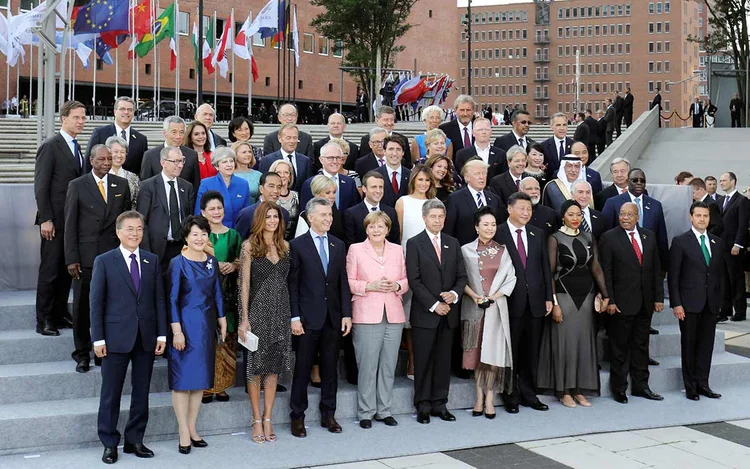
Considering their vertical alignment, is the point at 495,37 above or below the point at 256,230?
above

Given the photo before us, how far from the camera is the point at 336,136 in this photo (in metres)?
11.3

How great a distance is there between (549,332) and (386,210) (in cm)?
200

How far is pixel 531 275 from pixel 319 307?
7.12ft

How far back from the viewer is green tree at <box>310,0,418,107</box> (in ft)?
145

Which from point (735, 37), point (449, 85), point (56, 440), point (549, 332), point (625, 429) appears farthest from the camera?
point (449, 85)

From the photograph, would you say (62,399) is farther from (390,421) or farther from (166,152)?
(390,421)

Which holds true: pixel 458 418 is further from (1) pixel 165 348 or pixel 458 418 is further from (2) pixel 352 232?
(1) pixel 165 348

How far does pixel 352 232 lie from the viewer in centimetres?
945

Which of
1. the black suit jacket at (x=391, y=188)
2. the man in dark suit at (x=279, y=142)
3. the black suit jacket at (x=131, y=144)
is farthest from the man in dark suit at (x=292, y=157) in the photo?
the black suit jacket at (x=131, y=144)

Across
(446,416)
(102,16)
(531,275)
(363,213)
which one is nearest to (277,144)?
(363,213)

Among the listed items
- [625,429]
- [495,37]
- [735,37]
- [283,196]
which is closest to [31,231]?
[283,196]

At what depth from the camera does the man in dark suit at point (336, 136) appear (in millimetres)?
11195

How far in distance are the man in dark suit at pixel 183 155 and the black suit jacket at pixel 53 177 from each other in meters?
0.69

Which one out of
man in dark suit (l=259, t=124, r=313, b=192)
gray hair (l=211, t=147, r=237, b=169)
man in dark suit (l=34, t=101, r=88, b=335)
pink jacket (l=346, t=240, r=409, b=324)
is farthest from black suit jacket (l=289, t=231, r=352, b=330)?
man in dark suit (l=34, t=101, r=88, b=335)
